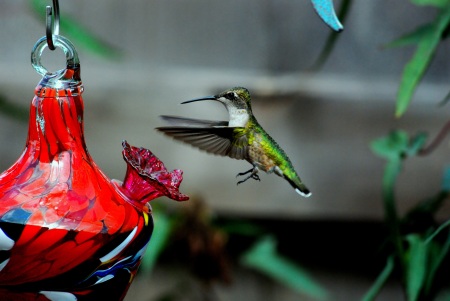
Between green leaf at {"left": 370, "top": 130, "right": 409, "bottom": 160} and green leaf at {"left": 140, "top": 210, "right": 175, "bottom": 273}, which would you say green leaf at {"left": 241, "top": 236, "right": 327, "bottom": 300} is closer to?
green leaf at {"left": 140, "top": 210, "right": 175, "bottom": 273}

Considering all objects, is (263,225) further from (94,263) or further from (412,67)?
(94,263)

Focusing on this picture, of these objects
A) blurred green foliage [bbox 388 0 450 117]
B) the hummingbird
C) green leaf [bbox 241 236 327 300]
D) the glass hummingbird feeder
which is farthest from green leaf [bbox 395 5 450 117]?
green leaf [bbox 241 236 327 300]

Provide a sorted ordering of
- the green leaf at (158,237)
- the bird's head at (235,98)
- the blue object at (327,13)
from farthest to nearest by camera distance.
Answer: the green leaf at (158,237)
the bird's head at (235,98)
the blue object at (327,13)

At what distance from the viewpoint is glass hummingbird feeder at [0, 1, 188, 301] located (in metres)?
0.75

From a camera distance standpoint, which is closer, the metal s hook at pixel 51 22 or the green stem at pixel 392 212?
the metal s hook at pixel 51 22

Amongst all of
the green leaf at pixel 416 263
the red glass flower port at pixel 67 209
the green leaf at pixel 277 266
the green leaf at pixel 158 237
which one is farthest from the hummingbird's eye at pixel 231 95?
the green leaf at pixel 277 266

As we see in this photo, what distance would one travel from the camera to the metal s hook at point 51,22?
0.80 meters

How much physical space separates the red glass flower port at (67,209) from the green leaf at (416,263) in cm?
51

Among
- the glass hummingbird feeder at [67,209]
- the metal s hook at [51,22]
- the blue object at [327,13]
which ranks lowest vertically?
the glass hummingbird feeder at [67,209]

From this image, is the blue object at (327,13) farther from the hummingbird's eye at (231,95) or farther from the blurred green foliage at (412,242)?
the blurred green foliage at (412,242)

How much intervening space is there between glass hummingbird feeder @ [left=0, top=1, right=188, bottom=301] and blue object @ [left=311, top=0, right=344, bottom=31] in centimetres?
26

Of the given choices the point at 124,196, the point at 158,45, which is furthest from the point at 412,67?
the point at 158,45

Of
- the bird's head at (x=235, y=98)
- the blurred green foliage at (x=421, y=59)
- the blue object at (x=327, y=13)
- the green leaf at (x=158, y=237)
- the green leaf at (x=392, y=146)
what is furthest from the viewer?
the green leaf at (x=158, y=237)

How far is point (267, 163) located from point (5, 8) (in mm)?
1265
